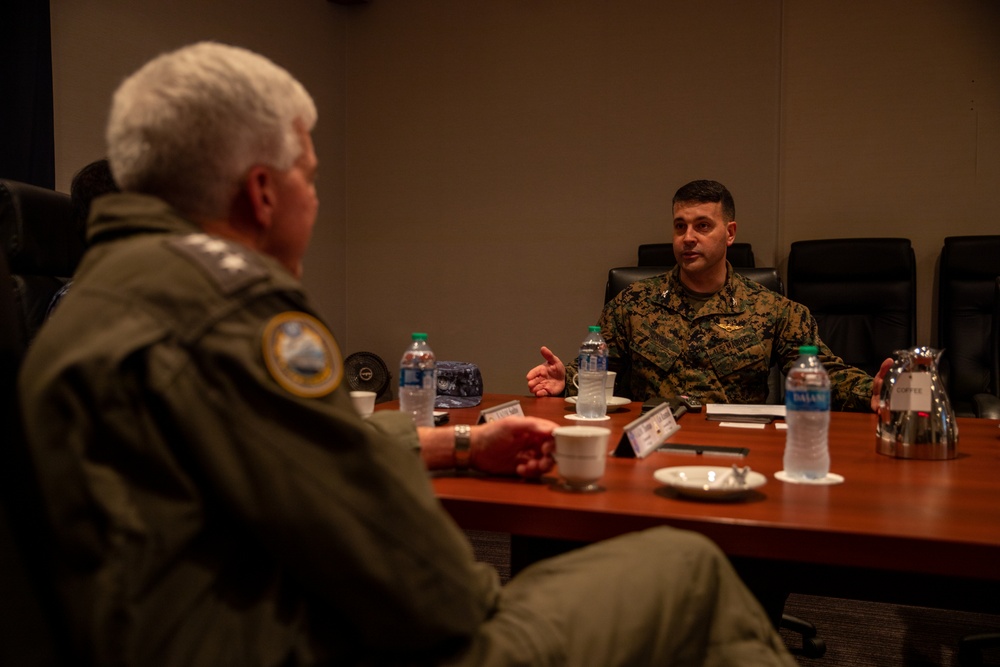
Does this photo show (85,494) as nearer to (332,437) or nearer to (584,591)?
(332,437)

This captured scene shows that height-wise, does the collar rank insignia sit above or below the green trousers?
above

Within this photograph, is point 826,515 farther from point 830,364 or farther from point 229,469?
point 830,364

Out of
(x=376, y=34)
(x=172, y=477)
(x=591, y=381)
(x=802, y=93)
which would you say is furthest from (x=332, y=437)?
(x=376, y=34)

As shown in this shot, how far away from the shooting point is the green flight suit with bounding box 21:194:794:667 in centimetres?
70

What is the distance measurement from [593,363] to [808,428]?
0.71m

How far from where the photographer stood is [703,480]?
1.28 m

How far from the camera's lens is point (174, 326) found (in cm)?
74

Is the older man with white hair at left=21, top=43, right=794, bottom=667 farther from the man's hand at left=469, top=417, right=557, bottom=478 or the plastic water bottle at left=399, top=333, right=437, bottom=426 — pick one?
the plastic water bottle at left=399, top=333, right=437, bottom=426

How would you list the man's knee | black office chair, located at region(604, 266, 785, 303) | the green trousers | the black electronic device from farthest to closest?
the black electronic device
black office chair, located at region(604, 266, 785, 303)
the man's knee
the green trousers

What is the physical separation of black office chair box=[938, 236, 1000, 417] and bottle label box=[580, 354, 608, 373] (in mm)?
2232

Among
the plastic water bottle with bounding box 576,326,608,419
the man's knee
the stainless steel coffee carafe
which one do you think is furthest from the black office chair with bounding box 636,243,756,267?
the man's knee

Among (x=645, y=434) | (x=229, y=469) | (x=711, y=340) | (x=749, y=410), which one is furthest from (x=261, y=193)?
(x=711, y=340)

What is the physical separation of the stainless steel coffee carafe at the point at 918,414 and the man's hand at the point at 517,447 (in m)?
0.67

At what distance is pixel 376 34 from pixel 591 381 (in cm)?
378
